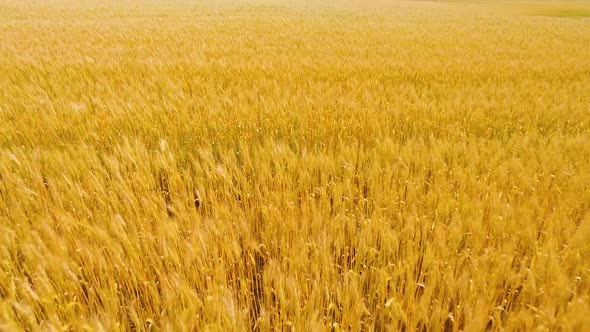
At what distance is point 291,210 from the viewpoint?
1.31 m

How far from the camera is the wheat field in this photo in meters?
0.95

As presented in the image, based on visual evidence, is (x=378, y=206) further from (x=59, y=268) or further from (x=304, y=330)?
(x=59, y=268)

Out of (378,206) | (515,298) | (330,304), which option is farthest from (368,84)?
(330,304)

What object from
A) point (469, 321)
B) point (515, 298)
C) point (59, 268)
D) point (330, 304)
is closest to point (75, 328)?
point (59, 268)

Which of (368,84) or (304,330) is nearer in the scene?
(304,330)

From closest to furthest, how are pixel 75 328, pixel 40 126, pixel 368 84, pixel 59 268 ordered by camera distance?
pixel 75 328, pixel 59 268, pixel 40 126, pixel 368 84

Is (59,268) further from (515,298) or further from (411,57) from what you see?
(411,57)

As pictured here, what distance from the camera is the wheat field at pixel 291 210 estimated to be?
0.95 m

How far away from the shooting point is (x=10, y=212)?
4.42ft

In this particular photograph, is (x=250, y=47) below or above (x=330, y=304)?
above

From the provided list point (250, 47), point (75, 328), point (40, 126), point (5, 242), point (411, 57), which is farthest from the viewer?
point (250, 47)

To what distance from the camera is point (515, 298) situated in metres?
1.10

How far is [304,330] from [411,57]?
18.1 ft

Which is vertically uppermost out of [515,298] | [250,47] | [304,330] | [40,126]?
[250,47]
